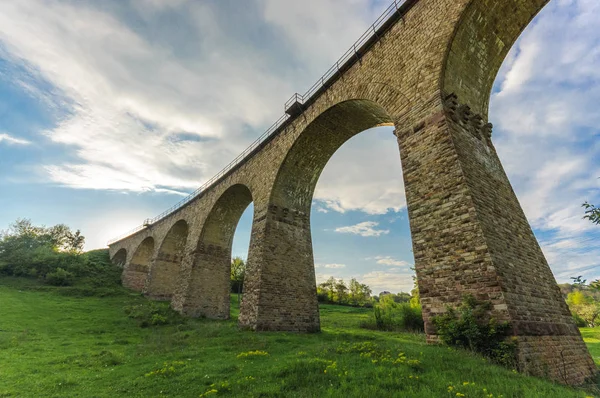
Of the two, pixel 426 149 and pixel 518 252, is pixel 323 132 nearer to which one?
pixel 426 149

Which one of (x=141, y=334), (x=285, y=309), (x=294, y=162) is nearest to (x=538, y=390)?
(x=285, y=309)

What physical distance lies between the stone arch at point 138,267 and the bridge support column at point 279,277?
75.4ft

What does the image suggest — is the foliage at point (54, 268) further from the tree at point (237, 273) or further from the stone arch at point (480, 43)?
the stone arch at point (480, 43)

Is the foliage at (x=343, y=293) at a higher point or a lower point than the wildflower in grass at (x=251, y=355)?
higher

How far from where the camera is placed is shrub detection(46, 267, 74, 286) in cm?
2780

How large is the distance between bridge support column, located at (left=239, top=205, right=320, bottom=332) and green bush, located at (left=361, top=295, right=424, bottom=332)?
6.14 meters

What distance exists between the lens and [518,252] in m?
7.11

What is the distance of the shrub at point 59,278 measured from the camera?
2780cm

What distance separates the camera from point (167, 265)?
28.0 metres

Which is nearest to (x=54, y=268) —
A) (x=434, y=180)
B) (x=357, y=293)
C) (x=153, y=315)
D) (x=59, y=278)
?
(x=59, y=278)

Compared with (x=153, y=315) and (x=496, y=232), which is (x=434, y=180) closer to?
(x=496, y=232)

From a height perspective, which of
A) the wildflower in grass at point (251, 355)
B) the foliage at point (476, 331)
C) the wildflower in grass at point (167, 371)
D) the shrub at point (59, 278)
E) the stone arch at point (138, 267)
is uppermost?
the stone arch at point (138, 267)

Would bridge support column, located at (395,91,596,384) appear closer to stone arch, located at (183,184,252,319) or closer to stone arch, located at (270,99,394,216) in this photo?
stone arch, located at (270,99,394,216)

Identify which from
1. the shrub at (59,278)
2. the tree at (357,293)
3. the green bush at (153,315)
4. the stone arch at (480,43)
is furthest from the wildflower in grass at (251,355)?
the tree at (357,293)
